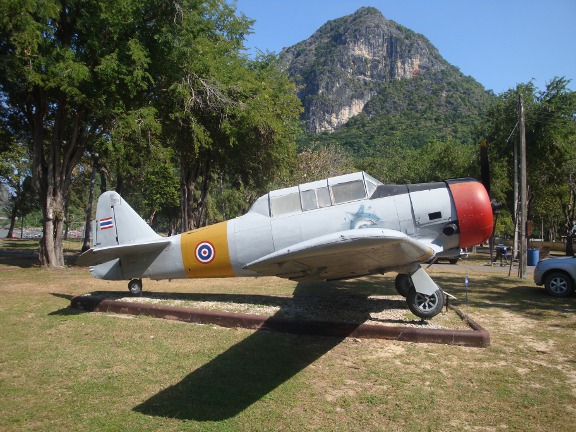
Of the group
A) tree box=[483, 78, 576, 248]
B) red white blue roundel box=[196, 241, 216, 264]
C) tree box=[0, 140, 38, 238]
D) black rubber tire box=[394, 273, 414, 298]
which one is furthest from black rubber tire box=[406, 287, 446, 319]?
tree box=[0, 140, 38, 238]

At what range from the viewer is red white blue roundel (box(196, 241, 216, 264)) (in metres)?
8.48

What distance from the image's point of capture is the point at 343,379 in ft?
17.3

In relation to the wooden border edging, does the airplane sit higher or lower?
higher

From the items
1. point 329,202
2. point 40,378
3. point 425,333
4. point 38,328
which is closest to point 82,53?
point 38,328

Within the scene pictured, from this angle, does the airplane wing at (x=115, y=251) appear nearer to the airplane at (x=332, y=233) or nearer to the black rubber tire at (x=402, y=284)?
the airplane at (x=332, y=233)

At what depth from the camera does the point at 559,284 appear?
35.8ft

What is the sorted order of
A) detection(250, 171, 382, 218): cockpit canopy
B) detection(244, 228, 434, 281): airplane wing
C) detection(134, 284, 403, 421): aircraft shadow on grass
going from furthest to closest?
1. detection(250, 171, 382, 218): cockpit canopy
2. detection(244, 228, 434, 281): airplane wing
3. detection(134, 284, 403, 421): aircraft shadow on grass

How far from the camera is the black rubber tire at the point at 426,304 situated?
7.32 m

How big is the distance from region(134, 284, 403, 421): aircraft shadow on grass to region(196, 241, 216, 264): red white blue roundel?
208 cm

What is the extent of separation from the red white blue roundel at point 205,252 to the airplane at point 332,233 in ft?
0.07

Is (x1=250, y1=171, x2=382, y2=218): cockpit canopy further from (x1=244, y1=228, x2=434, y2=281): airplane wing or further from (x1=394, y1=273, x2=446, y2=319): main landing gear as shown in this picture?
(x1=394, y1=273, x2=446, y2=319): main landing gear

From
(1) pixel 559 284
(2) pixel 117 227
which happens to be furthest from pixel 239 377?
(1) pixel 559 284

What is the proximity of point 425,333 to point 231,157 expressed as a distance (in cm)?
1748

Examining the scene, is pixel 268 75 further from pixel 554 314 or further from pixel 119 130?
pixel 554 314
